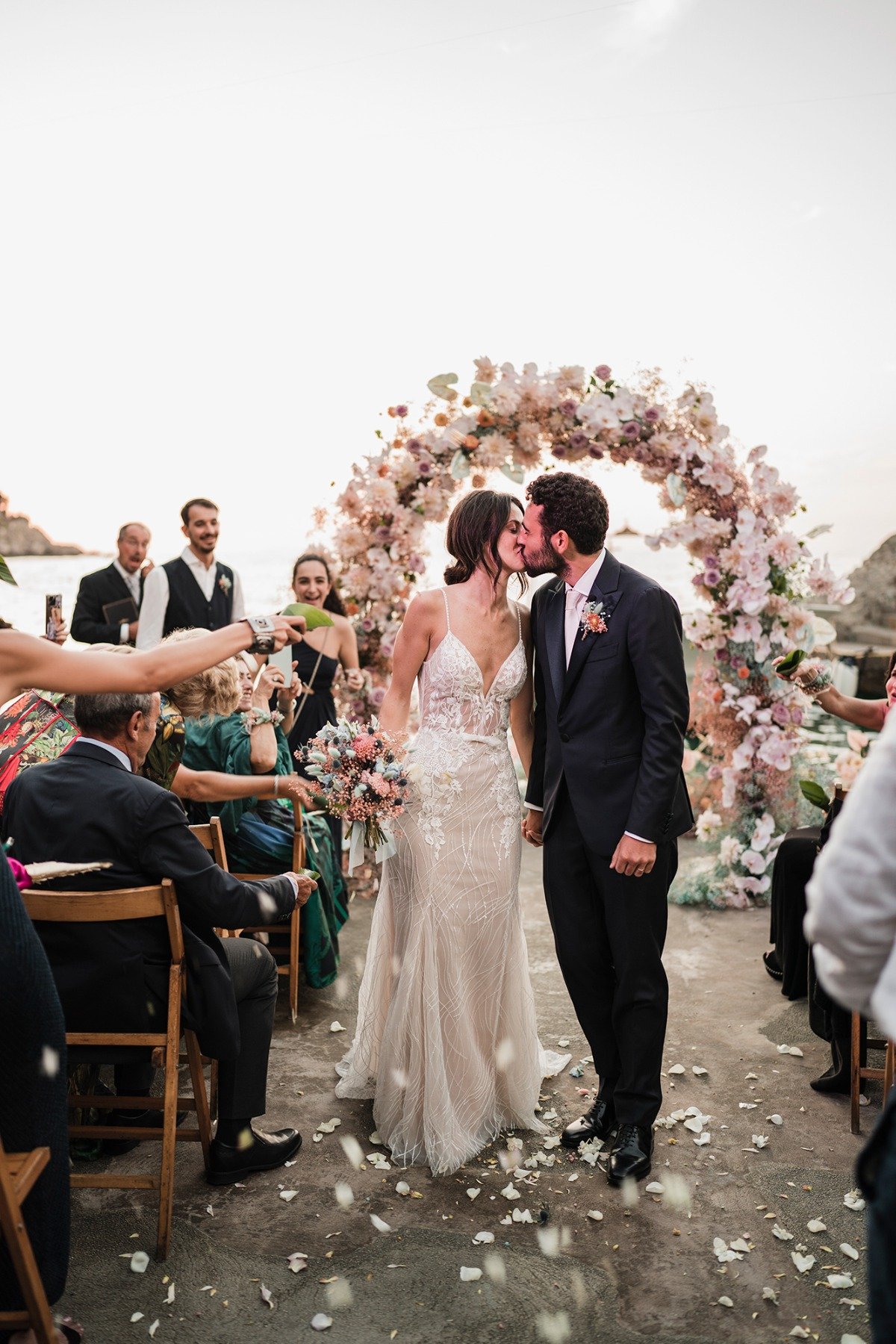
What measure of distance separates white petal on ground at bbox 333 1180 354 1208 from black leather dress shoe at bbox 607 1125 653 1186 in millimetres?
787

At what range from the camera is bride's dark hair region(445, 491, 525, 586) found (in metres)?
3.24

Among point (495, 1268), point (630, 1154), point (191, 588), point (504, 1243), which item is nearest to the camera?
point (495, 1268)

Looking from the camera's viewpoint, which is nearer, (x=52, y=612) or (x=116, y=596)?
(x=52, y=612)

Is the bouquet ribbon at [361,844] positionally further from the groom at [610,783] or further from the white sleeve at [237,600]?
the white sleeve at [237,600]

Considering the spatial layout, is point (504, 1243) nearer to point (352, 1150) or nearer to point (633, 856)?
point (352, 1150)

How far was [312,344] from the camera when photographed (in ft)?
22.0

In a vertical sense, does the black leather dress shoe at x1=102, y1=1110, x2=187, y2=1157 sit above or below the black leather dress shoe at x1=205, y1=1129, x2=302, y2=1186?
below

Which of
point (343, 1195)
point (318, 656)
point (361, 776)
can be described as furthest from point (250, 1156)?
point (318, 656)

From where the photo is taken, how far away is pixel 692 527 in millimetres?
5453

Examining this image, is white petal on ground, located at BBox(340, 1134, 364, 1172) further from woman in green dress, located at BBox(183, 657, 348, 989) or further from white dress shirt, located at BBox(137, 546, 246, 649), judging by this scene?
white dress shirt, located at BBox(137, 546, 246, 649)

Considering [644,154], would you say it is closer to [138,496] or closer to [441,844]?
[138,496]

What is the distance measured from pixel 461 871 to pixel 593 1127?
3.13ft

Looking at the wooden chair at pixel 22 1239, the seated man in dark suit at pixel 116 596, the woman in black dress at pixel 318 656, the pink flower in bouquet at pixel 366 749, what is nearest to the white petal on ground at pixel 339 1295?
the wooden chair at pixel 22 1239

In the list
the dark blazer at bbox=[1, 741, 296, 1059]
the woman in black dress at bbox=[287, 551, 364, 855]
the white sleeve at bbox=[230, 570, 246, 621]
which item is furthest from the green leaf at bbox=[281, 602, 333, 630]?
the white sleeve at bbox=[230, 570, 246, 621]
